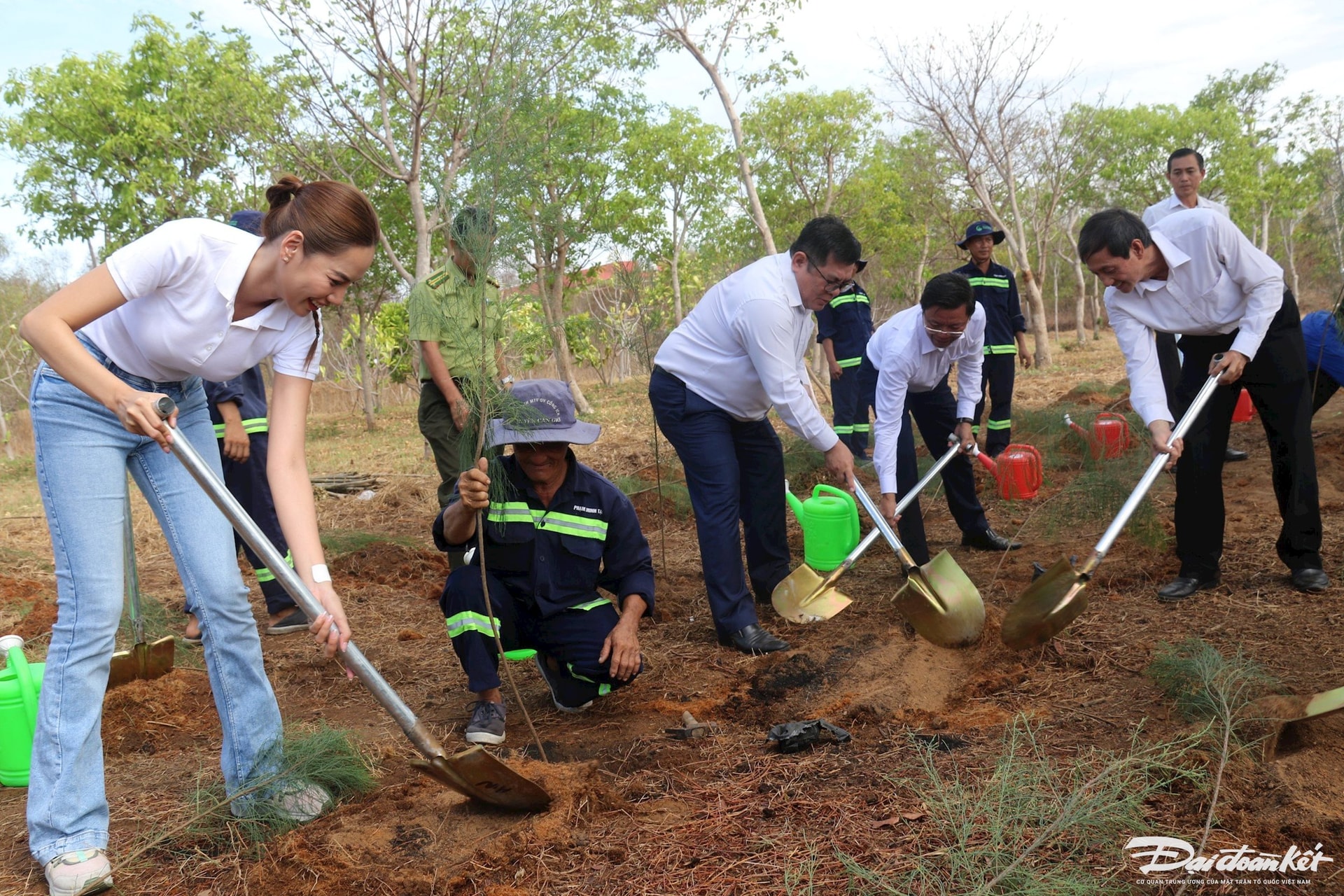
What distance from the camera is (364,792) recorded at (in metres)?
2.71

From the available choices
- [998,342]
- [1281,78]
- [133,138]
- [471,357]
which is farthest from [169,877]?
Answer: [1281,78]

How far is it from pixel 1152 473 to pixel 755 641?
1.69 metres

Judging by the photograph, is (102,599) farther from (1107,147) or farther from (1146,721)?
(1107,147)

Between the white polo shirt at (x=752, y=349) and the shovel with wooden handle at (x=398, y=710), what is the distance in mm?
1816

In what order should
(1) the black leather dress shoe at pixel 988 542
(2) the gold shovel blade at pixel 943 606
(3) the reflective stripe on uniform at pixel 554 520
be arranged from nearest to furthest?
(3) the reflective stripe on uniform at pixel 554 520
(2) the gold shovel blade at pixel 943 606
(1) the black leather dress shoe at pixel 988 542

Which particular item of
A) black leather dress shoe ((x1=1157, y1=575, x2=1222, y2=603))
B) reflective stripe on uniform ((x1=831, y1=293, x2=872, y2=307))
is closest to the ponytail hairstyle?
black leather dress shoe ((x1=1157, y1=575, x2=1222, y2=603))

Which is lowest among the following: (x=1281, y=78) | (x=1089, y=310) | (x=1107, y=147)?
(x=1089, y=310)

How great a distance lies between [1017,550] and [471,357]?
3504mm

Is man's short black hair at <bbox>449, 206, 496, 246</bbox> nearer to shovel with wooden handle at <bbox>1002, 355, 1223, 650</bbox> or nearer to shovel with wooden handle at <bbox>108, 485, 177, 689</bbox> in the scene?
shovel with wooden handle at <bbox>108, 485, 177, 689</bbox>

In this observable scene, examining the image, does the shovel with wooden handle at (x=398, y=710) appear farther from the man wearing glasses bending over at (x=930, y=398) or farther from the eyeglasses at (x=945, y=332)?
the eyeglasses at (x=945, y=332)

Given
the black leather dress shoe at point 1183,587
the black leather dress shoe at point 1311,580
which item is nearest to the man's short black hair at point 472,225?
the black leather dress shoe at point 1183,587

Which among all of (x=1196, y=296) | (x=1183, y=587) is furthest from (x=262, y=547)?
(x=1183, y=587)

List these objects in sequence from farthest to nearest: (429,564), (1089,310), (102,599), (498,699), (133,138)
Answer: (1089,310)
(133,138)
(429,564)
(498,699)
(102,599)

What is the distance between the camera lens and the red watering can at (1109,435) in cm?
679
